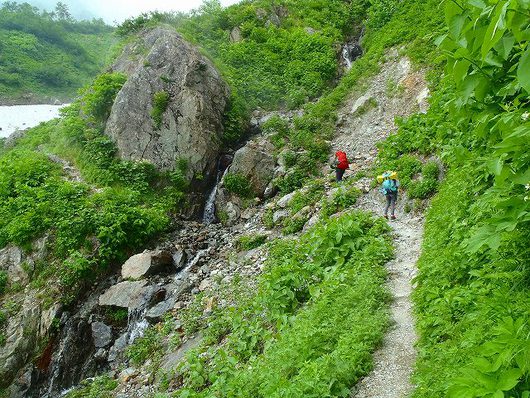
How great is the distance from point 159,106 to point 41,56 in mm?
63198

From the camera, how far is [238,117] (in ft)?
72.9

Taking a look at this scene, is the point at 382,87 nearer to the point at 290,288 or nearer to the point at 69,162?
the point at 290,288

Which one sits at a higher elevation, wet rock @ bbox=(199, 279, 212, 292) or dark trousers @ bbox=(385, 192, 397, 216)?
dark trousers @ bbox=(385, 192, 397, 216)

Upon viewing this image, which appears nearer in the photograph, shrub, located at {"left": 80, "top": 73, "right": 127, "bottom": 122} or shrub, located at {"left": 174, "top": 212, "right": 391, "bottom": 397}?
shrub, located at {"left": 174, "top": 212, "right": 391, "bottom": 397}

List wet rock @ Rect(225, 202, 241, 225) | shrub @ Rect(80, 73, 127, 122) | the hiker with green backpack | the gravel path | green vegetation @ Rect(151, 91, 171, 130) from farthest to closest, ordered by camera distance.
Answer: shrub @ Rect(80, 73, 127, 122), green vegetation @ Rect(151, 91, 171, 130), wet rock @ Rect(225, 202, 241, 225), the hiker with green backpack, the gravel path

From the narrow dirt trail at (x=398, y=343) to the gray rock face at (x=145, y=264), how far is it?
8.79 meters

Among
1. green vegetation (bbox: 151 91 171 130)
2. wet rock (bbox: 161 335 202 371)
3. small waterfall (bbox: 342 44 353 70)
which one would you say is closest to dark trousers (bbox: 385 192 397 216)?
wet rock (bbox: 161 335 202 371)

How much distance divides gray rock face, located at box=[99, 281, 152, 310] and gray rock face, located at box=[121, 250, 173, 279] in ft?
1.35

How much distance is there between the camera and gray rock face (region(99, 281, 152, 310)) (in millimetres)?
13469

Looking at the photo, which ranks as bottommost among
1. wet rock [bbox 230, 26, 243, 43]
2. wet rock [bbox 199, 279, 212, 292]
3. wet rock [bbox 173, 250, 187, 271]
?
wet rock [bbox 199, 279, 212, 292]

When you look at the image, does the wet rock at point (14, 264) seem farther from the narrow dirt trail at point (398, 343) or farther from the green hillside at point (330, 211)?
the narrow dirt trail at point (398, 343)

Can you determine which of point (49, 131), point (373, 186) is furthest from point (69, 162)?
point (373, 186)

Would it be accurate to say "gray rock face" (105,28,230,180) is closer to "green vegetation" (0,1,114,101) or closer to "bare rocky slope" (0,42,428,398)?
"bare rocky slope" (0,42,428,398)

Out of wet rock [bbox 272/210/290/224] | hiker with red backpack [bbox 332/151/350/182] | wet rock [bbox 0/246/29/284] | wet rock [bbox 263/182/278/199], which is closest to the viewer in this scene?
wet rock [bbox 0/246/29/284]
